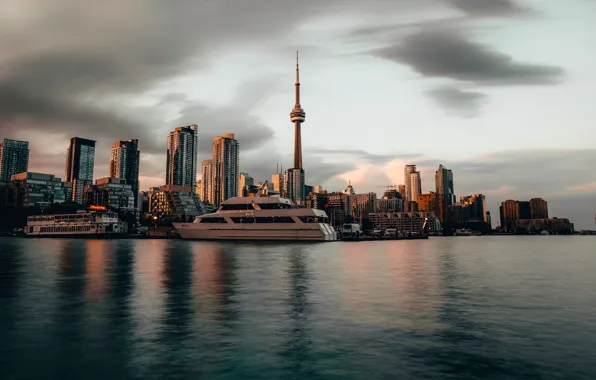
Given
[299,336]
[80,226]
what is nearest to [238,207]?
[299,336]

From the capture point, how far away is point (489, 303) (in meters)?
23.0

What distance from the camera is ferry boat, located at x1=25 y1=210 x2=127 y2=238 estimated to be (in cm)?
17050

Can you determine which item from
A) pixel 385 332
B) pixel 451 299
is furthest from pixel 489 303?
pixel 385 332

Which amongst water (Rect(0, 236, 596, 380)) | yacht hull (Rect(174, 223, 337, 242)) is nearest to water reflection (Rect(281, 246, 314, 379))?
water (Rect(0, 236, 596, 380))

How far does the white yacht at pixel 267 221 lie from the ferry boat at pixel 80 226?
263 feet

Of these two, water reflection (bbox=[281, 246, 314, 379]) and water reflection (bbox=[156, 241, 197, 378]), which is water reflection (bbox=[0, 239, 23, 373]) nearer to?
water reflection (bbox=[156, 241, 197, 378])

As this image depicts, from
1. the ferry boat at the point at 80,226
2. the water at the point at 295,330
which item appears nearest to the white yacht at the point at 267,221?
the water at the point at 295,330

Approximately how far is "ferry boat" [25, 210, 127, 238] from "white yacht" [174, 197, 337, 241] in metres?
80.2

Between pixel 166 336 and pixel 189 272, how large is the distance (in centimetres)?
2266

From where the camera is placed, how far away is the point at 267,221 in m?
106

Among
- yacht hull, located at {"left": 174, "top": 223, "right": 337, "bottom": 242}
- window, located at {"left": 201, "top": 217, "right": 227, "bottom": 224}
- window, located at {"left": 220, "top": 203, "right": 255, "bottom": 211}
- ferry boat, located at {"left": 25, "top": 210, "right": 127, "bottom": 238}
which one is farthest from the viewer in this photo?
ferry boat, located at {"left": 25, "top": 210, "right": 127, "bottom": 238}

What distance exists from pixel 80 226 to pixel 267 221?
110 meters

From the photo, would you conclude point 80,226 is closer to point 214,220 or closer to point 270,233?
point 214,220

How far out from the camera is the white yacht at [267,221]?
104 meters
